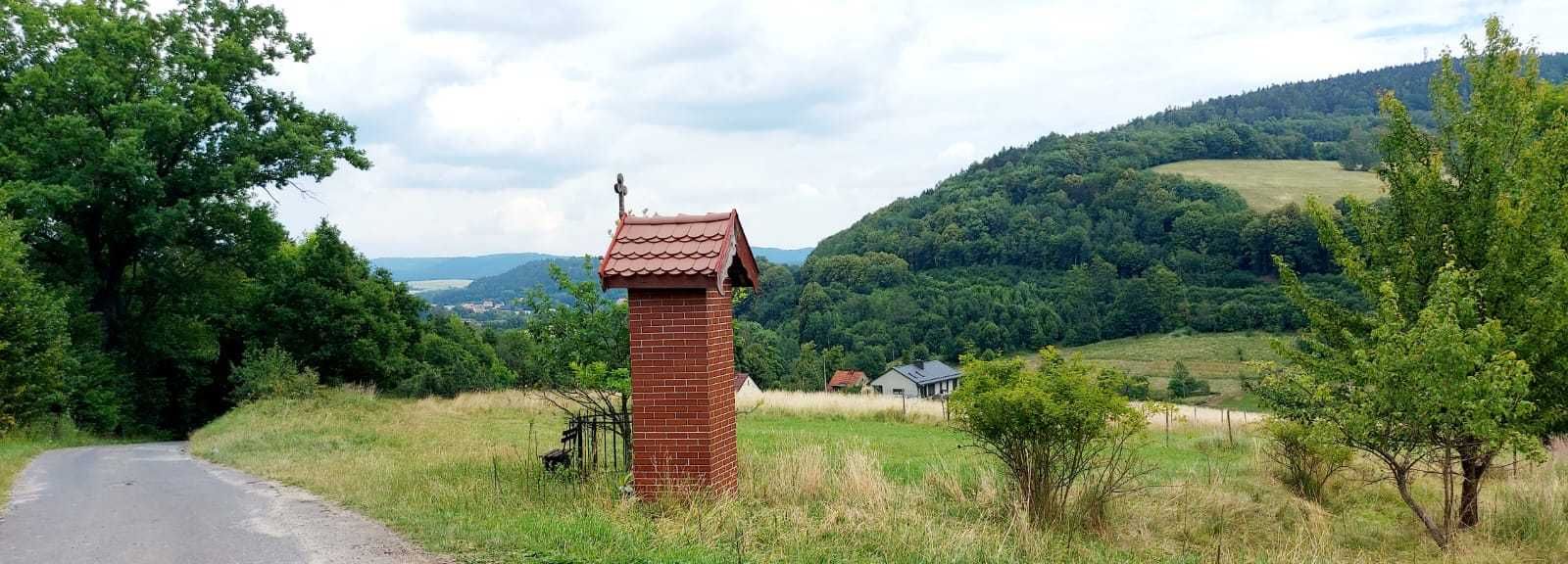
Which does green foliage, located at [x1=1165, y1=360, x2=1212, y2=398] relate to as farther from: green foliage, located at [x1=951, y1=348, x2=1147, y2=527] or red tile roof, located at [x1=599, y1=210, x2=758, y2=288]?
red tile roof, located at [x1=599, y1=210, x2=758, y2=288]

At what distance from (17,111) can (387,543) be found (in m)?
25.2

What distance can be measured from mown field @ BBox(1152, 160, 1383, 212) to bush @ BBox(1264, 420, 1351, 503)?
87738 millimetres

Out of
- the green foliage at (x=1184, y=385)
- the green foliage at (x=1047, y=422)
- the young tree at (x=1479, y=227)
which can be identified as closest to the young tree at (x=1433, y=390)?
the young tree at (x=1479, y=227)

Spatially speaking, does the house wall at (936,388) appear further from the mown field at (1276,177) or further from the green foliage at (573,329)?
the green foliage at (573,329)

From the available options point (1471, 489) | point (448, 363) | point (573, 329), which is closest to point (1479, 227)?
point (1471, 489)

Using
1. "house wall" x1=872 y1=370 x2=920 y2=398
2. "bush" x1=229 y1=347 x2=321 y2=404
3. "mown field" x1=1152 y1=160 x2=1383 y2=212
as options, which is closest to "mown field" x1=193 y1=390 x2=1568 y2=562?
"bush" x1=229 y1=347 x2=321 y2=404

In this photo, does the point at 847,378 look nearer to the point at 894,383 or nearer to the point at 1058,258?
the point at 894,383

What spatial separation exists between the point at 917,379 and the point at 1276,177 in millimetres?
61857

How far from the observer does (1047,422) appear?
827 centimetres

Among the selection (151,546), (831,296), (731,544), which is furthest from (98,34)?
(831,296)

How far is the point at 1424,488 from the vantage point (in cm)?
1167

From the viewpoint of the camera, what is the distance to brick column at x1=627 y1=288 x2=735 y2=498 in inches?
330

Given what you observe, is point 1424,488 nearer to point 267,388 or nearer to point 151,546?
point 151,546

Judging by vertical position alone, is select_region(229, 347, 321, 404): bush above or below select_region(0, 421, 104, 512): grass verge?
above
